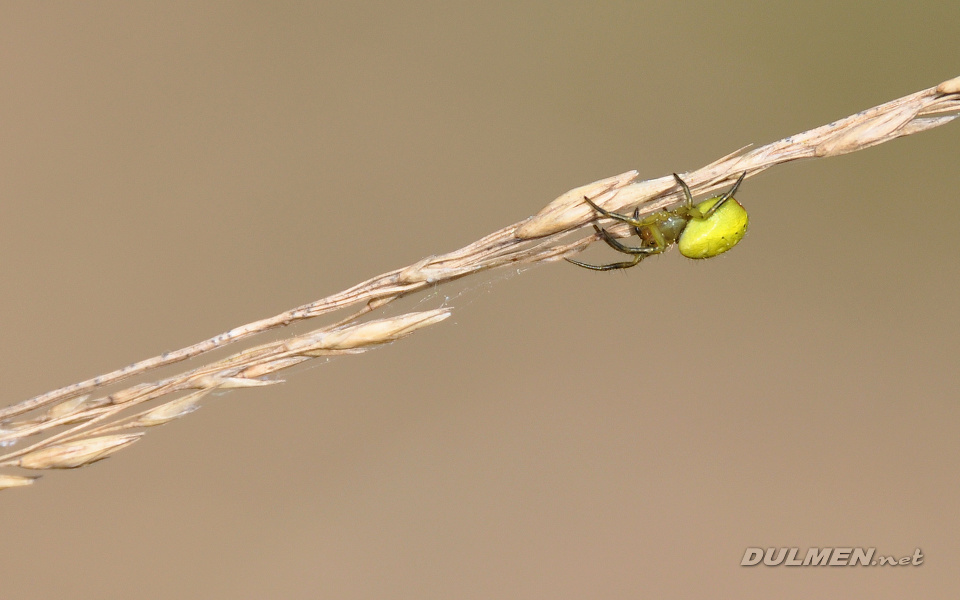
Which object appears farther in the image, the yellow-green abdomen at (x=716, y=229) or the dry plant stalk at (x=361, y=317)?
the yellow-green abdomen at (x=716, y=229)

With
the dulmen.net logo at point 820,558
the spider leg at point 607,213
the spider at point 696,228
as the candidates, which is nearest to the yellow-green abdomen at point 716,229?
the spider at point 696,228

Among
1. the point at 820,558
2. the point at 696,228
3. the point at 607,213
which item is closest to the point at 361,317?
the point at 607,213

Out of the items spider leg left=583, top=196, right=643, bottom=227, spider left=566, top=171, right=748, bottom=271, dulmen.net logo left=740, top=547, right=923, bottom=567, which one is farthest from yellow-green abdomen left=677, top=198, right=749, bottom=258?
dulmen.net logo left=740, top=547, right=923, bottom=567

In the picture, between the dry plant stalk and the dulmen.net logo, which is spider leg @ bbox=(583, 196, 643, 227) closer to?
the dry plant stalk

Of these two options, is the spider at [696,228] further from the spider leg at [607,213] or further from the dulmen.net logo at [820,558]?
the dulmen.net logo at [820,558]

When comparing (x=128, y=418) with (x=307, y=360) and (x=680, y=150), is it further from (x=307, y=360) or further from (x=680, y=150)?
(x=680, y=150)

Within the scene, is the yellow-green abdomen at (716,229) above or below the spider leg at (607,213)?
above
